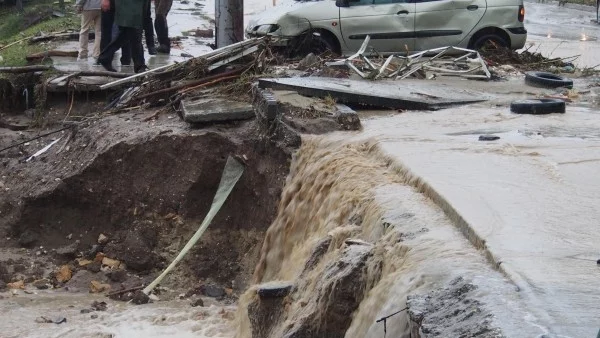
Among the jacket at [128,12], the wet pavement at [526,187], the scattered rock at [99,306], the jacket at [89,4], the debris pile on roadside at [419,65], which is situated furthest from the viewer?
the jacket at [89,4]

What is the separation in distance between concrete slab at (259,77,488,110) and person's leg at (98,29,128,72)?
3676 millimetres

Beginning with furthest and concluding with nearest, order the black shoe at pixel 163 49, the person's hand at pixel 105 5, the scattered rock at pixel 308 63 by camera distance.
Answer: the black shoe at pixel 163 49, the person's hand at pixel 105 5, the scattered rock at pixel 308 63

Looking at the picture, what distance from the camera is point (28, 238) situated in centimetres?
971

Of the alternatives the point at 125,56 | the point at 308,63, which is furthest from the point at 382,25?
the point at 125,56

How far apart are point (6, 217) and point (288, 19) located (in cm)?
626

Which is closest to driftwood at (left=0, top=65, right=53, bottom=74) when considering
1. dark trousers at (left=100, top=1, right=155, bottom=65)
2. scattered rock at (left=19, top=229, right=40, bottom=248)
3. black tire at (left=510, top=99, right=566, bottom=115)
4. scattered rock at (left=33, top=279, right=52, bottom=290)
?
dark trousers at (left=100, top=1, right=155, bottom=65)

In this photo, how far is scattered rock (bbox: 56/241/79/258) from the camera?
9461 mm

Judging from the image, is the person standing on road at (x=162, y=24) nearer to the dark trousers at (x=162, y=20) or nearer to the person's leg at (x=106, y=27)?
the dark trousers at (x=162, y=20)

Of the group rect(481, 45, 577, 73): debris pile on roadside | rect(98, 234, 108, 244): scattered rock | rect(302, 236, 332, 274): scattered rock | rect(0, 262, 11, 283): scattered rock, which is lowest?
rect(0, 262, 11, 283): scattered rock

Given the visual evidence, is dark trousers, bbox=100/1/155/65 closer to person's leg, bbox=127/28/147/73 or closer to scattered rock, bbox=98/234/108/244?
person's leg, bbox=127/28/147/73

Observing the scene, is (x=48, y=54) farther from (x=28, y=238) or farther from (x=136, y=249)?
(x=136, y=249)

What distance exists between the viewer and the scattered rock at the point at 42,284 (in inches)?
352

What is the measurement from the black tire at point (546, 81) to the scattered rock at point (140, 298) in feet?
17.9

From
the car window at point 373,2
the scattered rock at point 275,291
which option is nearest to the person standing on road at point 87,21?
the car window at point 373,2
